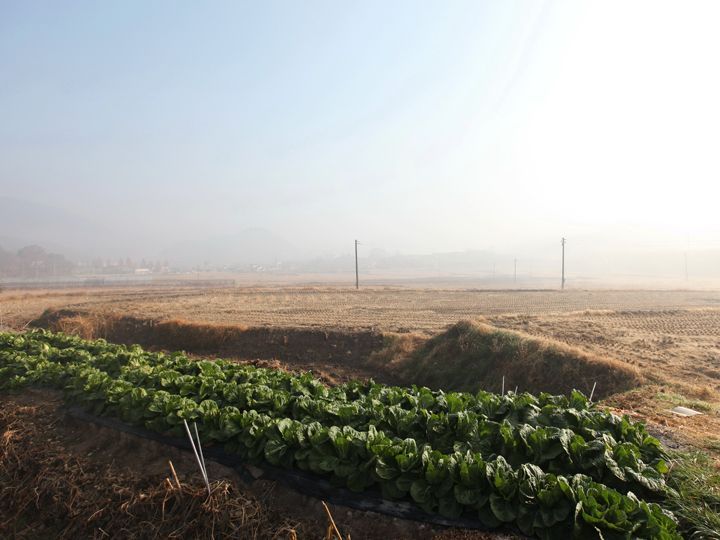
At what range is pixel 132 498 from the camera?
5.00 metres

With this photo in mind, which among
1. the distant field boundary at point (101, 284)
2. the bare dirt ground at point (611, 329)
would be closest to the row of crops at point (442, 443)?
the bare dirt ground at point (611, 329)

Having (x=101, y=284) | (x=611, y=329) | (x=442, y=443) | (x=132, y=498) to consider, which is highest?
(x=442, y=443)

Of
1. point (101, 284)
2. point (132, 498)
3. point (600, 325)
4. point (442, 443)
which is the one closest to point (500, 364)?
point (442, 443)

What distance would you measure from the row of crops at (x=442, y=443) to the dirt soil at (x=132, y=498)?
0.31 meters

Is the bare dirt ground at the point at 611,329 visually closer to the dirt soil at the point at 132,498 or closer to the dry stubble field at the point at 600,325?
the dry stubble field at the point at 600,325

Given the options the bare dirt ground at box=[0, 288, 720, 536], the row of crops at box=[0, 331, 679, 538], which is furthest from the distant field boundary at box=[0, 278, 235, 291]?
the row of crops at box=[0, 331, 679, 538]

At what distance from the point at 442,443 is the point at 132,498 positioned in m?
3.66

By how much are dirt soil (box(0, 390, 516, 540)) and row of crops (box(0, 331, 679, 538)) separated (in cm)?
31

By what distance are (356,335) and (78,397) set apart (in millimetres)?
10754

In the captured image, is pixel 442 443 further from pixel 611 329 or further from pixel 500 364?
pixel 611 329

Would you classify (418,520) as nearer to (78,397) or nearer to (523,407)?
(523,407)

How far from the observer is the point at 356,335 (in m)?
17.0

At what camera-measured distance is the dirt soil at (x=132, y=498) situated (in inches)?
169

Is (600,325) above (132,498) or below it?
below
